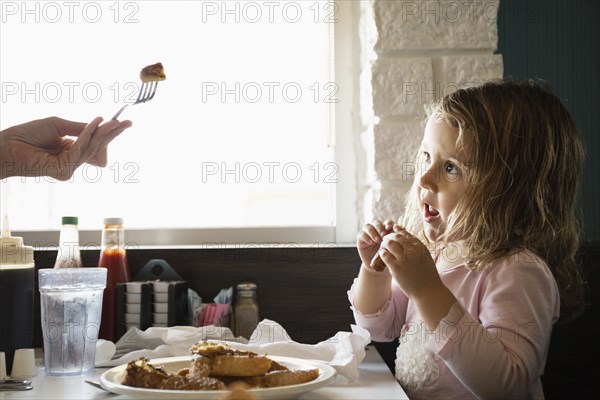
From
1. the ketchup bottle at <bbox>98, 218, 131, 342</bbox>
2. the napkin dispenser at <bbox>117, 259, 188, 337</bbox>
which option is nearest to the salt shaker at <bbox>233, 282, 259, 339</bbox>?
the napkin dispenser at <bbox>117, 259, 188, 337</bbox>

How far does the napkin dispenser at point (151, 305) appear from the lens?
164 centimetres

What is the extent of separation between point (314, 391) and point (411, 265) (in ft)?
0.90

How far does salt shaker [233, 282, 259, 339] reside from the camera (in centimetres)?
170

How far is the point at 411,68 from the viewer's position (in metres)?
1.81

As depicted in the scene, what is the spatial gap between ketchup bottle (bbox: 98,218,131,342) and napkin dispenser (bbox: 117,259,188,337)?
0.02 m

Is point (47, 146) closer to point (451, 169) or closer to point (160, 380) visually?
point (160, 380)

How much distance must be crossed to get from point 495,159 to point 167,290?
29.3 inches

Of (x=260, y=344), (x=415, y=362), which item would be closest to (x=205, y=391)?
(x=260, y=344)

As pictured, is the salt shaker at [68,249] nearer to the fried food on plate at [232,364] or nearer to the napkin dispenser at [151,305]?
the napkin dispenser at [151,305]

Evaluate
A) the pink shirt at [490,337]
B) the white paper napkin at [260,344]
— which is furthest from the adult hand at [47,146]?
the pink shirt at [490,337]

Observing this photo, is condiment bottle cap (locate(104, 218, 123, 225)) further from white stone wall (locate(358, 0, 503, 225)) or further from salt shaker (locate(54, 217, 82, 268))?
white stone wall (locate(358, 0, 503, 225))

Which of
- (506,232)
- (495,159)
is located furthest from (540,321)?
(495,159)

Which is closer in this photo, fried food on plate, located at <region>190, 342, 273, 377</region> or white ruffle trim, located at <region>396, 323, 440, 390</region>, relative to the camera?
fried food on plate, located at <region>190, 342, 273, 377</region>

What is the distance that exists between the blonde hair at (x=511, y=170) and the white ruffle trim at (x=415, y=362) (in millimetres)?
182
